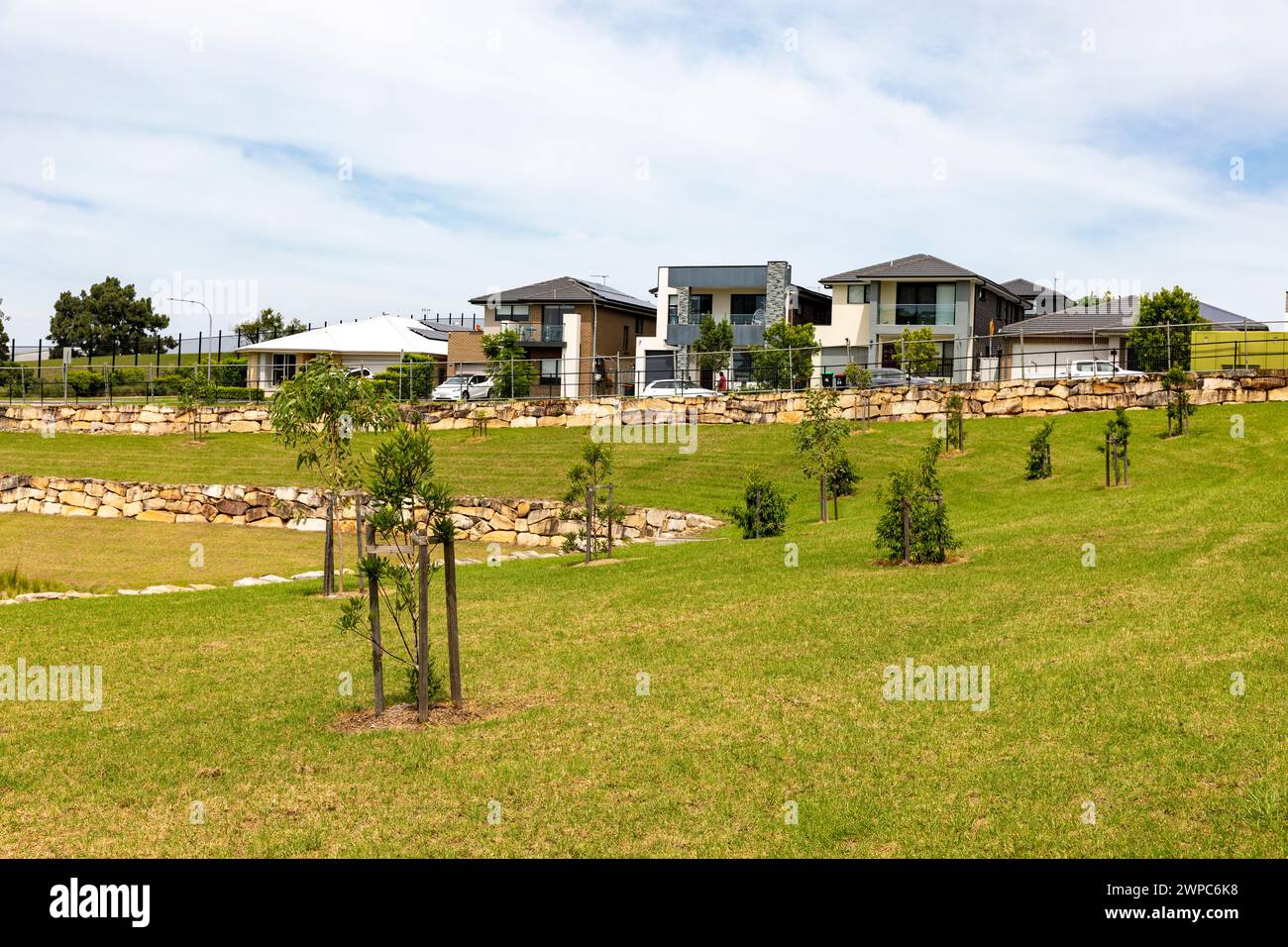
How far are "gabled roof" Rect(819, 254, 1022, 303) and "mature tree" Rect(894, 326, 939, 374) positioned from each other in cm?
301

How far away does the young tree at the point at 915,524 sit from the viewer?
17031 mm

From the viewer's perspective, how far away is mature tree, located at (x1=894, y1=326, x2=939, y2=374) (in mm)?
40966

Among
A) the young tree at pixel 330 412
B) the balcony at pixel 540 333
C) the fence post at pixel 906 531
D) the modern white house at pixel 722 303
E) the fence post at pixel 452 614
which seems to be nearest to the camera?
the fence post at pixel 452 614

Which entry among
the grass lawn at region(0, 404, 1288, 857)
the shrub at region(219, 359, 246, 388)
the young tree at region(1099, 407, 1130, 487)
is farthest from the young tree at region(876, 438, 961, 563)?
the shrub at region(219, 359, 246, 388)

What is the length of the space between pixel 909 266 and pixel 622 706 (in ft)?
173

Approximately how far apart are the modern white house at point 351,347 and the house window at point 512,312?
4339 millimetres

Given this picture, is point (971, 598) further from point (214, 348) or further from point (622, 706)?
point (214, 348)

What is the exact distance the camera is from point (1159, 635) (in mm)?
11180

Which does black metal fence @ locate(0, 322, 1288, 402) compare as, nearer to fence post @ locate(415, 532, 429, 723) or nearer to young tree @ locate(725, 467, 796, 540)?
young tree @ locate(725, 467, 796, 540)

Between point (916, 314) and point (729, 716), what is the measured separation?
5198cm

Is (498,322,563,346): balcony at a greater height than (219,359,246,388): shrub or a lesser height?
greater

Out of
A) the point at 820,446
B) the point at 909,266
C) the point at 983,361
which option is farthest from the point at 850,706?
the point at 909,266

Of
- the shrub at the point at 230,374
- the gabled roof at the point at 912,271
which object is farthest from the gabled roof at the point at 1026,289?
the shrub at the point at 230,374

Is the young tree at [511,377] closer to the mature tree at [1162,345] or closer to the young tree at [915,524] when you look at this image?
the mature tree at [1162,345]
